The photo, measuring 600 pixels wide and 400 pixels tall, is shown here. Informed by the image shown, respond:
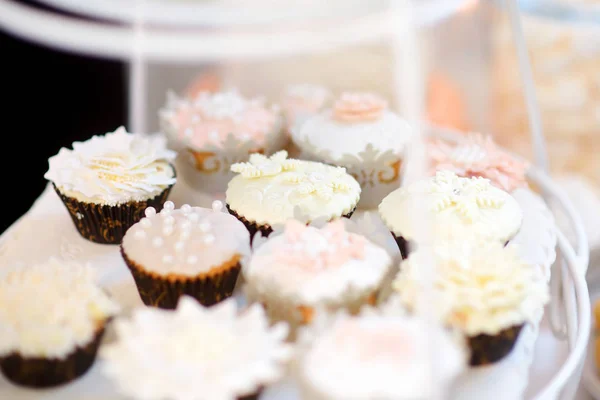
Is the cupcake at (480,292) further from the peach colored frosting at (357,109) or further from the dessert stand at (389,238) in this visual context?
the peach colored frosting at (357,109)

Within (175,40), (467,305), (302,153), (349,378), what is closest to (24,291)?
(349,378)

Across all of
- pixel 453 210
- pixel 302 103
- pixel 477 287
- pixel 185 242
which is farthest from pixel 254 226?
pixel 302 103

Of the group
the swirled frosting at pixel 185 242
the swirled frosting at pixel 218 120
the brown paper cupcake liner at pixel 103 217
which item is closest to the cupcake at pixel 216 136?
the swirled frosting at pixel 218 120

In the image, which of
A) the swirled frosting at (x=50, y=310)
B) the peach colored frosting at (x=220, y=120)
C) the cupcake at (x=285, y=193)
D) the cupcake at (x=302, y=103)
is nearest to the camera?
the swirled frosting at (x=50, y=310)

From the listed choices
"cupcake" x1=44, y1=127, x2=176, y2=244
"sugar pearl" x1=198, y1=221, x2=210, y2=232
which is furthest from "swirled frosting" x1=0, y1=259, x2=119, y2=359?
"cupcake" x1=44, y1=127, x2=176, y2=244

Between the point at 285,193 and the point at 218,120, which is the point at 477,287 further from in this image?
the point at 218,120
